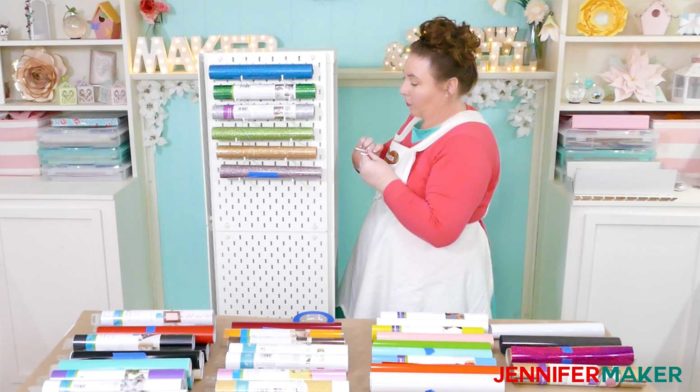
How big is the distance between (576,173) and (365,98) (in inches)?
36.6

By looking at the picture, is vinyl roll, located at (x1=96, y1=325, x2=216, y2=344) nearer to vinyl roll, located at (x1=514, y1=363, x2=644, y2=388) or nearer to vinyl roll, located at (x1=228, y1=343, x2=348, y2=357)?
vinyl roll, located at (x1=228, y1=343, x2=348, y2=357)

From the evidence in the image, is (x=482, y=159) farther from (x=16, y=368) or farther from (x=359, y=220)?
(x=16, y=368)

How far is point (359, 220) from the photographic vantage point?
9.98 ft

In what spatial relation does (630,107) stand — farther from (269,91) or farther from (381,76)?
(269,91)

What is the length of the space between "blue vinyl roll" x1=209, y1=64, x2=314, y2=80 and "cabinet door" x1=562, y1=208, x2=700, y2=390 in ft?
3.97

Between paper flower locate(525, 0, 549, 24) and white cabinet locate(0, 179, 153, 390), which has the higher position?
paper flower locate(525, 0, 549, 24)

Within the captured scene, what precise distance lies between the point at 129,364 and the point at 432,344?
0.57 metres

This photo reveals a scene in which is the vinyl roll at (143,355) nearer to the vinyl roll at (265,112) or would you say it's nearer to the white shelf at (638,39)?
the vinyl roll at (265,112)

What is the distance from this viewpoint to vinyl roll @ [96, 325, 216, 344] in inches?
53.5

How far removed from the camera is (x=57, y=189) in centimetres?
268

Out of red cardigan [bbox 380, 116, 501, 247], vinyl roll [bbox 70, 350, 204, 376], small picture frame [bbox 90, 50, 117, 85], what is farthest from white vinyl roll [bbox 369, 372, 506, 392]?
small picture frame [bbox 90, 50, 117, 85]

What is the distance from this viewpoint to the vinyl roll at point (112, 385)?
3.84 ft

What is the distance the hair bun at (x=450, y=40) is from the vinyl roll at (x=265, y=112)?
0.41 meters

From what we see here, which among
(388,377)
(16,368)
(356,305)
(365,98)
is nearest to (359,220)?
(365,98)
